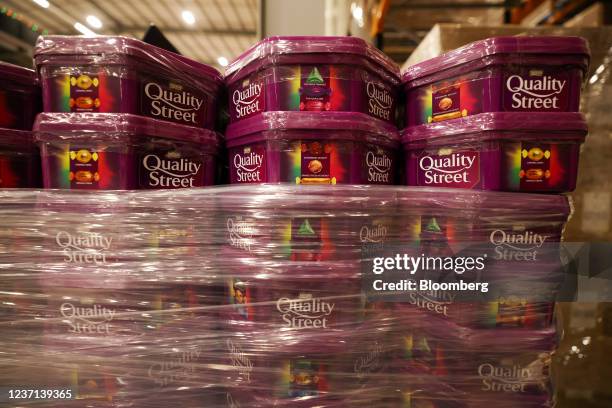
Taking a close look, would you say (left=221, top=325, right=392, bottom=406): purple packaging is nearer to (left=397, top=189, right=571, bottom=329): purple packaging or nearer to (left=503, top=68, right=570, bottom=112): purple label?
(left=397, top=189, right=571, bottom=329): purple packaging

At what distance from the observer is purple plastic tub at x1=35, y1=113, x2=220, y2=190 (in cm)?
84

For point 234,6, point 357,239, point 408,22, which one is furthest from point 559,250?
point 234,6

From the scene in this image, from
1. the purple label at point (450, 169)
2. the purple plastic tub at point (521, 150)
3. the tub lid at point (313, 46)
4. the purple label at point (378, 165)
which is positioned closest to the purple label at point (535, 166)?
the purple plastic tub at point (521, 150)

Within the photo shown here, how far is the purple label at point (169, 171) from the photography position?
0.89m

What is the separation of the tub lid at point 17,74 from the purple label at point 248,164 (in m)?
0.60

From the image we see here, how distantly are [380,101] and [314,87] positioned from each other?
210 millimetres

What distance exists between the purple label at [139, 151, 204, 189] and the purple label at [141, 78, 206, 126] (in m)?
0.10

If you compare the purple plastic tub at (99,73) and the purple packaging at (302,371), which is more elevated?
the purple plastic tub at (99,73)

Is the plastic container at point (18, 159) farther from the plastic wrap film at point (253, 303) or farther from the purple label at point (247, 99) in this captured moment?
the purple label at point (247, 99)

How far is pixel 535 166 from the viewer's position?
847 millimetres

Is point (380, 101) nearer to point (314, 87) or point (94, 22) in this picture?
point (314, 87)

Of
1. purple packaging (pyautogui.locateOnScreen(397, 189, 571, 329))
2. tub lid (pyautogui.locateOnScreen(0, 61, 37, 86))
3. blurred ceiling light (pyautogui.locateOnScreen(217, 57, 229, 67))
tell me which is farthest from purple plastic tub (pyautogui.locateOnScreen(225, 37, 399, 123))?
blurred ceiling light (pyautogui.locateOnScreen(217, 57, 229, 67))

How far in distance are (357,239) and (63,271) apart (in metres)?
0.71

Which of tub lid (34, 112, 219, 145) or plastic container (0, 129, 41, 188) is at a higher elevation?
tub lid (34, 112, 219, 145)
